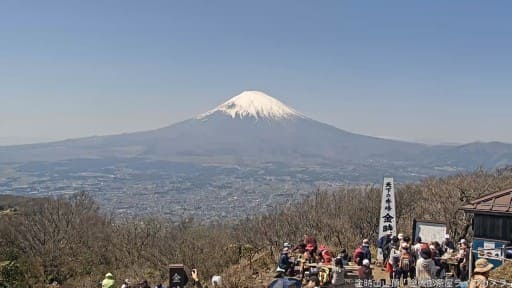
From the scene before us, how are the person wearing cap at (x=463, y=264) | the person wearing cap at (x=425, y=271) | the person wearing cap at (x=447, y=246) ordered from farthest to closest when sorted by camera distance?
the person wearing cap at (x=447, y=246) → the person wearing cap at (x=463, y=264) → the person wearing cap at (x=425, y=271)

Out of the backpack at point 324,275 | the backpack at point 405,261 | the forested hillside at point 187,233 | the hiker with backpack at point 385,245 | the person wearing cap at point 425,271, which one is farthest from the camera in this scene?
the forested hillside at point 187,233

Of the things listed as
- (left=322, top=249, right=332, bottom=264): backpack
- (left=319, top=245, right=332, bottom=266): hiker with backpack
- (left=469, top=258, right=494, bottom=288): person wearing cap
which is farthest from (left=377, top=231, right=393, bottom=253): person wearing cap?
(left=469, top=258, right=494, bottom=288): person wearing cap

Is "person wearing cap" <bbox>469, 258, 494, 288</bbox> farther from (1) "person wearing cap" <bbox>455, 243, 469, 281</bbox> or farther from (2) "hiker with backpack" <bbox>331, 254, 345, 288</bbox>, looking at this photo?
(1) "person wearing cap" <bbox>455, 243, 469, 281</bbox>

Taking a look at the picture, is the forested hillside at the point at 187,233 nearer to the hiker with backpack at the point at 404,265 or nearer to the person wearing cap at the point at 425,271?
the hiker with backpack at the point at 404,265

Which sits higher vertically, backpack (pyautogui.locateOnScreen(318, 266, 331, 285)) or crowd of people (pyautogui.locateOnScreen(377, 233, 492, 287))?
crowd of people (pyautogui.locateOnScreen(377, 233, 492, 287))

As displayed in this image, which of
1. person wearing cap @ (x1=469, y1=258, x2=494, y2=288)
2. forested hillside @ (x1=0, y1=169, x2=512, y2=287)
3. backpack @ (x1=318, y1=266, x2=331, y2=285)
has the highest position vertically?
person wearing cap @ (x1=469, y1=258, x2=494, y2=288)

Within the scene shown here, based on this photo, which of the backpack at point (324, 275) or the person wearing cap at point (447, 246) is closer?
the backpack at point (324, 275)

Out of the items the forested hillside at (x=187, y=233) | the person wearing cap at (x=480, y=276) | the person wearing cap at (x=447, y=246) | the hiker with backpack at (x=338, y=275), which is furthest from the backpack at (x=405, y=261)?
the forested hillside at (x=187, y=233)

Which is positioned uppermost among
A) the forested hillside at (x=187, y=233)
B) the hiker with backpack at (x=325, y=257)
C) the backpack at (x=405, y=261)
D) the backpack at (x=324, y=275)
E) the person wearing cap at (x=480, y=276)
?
the person wearing cap at (x=480, y=276)

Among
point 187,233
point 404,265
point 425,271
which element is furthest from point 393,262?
point 187,233

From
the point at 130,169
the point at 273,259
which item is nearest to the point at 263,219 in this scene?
the point at 273,259

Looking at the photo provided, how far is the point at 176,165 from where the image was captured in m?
172

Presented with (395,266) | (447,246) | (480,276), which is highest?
(480,276)

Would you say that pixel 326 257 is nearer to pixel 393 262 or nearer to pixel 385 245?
pixel 393 262
